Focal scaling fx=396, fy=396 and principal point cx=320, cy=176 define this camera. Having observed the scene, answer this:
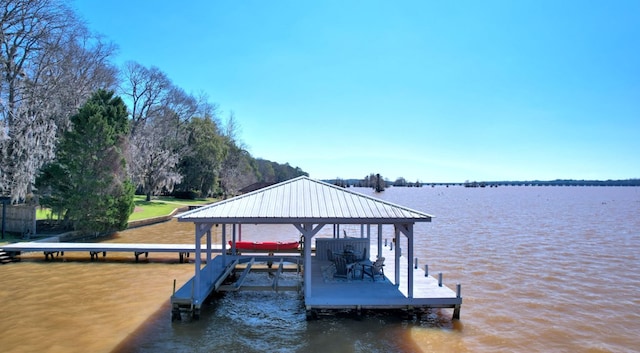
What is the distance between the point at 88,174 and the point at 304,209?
56.2 ft

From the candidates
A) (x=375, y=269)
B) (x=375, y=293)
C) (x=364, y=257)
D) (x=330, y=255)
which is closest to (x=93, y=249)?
(x=330, y=255)

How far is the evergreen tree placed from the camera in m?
21.5

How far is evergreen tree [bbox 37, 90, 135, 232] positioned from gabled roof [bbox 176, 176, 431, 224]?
14.8 metres

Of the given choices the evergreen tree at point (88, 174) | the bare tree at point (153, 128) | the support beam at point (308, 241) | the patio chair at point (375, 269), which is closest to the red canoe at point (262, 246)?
A: the patio chair at point (375, 269)

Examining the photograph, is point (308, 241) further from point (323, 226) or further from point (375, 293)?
point (375, 293)

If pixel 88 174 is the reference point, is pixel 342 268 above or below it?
below

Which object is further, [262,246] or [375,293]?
[262,246]

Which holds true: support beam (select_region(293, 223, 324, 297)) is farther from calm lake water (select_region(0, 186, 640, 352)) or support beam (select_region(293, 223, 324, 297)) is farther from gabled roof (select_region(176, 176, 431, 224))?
calm lake water (select_region(0, 186, 640, 352))

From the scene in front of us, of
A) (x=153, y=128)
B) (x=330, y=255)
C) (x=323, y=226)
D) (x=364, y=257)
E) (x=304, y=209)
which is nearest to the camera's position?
(x=304, y=209)

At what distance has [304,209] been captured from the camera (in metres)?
10.0

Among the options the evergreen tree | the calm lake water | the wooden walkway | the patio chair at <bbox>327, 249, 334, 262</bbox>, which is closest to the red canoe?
the wooden walkway

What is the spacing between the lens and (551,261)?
19547mm

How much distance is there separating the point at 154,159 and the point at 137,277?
30.0 meters

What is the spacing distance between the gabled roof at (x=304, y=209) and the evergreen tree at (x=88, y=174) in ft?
48.5
